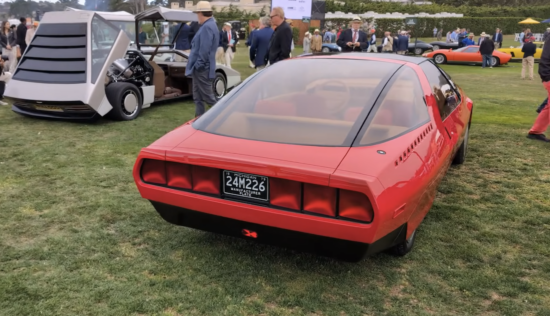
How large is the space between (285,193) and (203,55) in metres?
4.14

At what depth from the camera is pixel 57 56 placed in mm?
6383

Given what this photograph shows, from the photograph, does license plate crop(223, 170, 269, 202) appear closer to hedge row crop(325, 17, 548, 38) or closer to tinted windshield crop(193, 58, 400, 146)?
tinted windshield crop(193, 58, 400, 146)

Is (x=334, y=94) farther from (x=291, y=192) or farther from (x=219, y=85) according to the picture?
(x=219, y=85)

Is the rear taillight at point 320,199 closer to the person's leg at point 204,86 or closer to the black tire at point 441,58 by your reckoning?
the person's leg at point 204,86

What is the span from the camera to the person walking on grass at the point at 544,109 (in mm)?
5514

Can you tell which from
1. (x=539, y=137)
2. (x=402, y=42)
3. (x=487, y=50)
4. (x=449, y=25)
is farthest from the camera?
(x=449, y=25)

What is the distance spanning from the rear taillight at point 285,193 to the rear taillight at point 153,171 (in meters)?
0.72

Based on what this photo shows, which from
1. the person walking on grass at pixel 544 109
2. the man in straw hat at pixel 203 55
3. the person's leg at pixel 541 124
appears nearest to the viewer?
the person walking on grass at pixel 544 109

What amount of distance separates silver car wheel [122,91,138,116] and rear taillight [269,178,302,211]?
503 cm

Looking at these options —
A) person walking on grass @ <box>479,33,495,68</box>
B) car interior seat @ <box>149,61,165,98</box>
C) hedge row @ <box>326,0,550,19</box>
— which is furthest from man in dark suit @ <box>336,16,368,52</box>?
hedge row @ <box>326,0,550,19</box>

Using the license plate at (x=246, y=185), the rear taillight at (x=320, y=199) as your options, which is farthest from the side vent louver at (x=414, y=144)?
the license plate at (x=246, y=185)

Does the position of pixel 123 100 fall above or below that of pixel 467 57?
below

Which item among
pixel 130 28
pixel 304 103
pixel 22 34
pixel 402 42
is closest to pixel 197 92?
pixel 130 28

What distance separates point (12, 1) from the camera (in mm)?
41938
